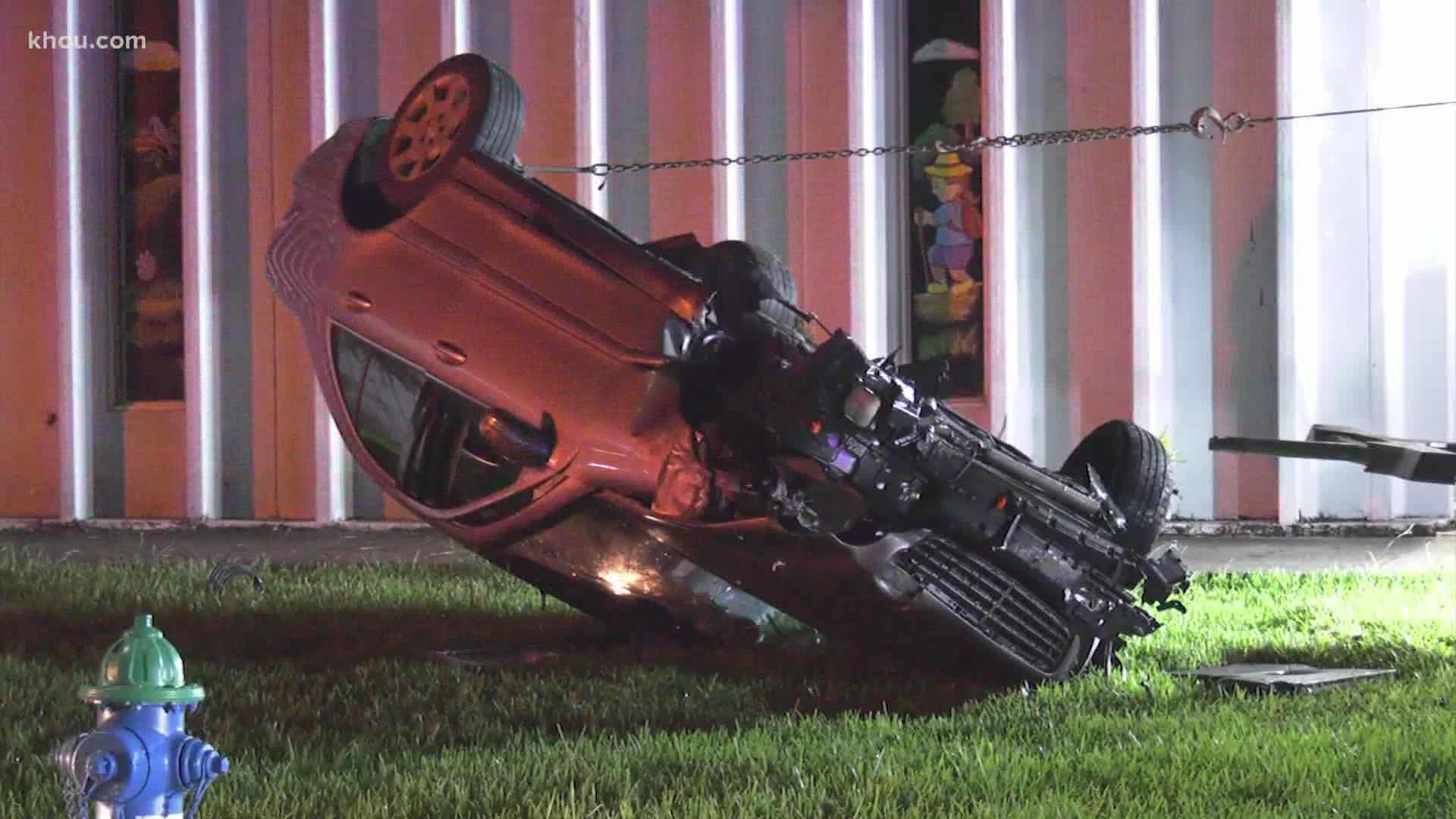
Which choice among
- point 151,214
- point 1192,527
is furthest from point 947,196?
point 151,214

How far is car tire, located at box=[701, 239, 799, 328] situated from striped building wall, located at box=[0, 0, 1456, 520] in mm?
4634

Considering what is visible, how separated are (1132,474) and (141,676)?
119 inches

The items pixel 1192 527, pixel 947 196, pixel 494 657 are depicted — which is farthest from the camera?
pixel 947 196

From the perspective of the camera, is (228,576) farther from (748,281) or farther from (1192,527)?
(1192,527)

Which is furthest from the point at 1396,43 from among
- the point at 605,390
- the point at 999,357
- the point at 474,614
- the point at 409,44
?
the point at 605,390

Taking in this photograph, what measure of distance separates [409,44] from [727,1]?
2.09 meters

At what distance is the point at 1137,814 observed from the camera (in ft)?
8.14

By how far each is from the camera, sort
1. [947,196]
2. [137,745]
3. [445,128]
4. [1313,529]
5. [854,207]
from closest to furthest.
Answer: [137,745]
[445,128]
[1313,529]
[854,207]
[947,196]

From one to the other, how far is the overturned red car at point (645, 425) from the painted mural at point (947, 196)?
5276 millimetres

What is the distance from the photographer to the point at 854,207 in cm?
905

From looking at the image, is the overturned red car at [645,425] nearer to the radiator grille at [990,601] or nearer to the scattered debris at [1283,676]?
the radiator grille at [990,601]

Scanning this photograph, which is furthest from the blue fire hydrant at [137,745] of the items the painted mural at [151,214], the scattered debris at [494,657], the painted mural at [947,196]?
the painted mural at [151,214]

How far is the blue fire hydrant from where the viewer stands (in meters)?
1.64

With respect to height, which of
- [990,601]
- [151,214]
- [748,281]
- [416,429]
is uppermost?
[151,214]
